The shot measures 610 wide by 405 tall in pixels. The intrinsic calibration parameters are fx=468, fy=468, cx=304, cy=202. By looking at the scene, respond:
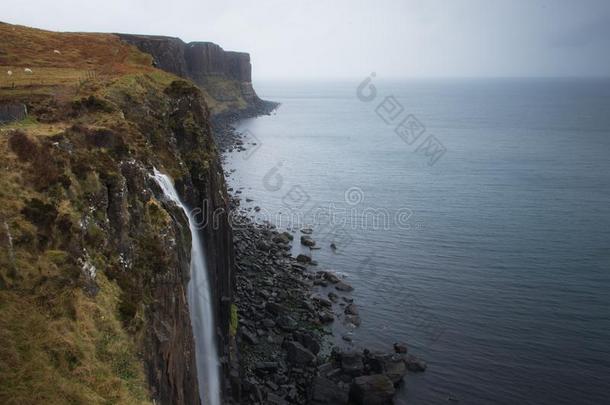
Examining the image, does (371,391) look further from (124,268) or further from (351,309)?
(124,268)

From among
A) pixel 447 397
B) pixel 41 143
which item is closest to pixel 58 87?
pixel 41 143

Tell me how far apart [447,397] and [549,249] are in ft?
108

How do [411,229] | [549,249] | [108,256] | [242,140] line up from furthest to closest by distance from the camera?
[242,140], [411,229], [549,249], [108,256]

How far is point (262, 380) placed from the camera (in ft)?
118

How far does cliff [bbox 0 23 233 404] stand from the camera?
47.0ft


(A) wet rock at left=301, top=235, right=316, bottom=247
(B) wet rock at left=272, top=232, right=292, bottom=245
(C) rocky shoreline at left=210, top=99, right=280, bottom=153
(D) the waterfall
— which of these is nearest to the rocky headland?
(D) the waterfall

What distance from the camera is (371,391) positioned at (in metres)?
35.0

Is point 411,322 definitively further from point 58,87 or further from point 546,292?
point 58,87

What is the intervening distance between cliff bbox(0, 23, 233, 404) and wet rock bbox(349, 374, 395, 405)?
10949mm

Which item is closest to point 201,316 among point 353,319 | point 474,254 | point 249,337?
point 249,337

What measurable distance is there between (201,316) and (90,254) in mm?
13089

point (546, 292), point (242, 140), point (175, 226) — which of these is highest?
point (242, 140)

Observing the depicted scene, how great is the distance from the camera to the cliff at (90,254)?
14.3m

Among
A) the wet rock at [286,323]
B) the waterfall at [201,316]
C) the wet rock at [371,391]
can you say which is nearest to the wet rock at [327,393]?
the wet rock at [371,391]
